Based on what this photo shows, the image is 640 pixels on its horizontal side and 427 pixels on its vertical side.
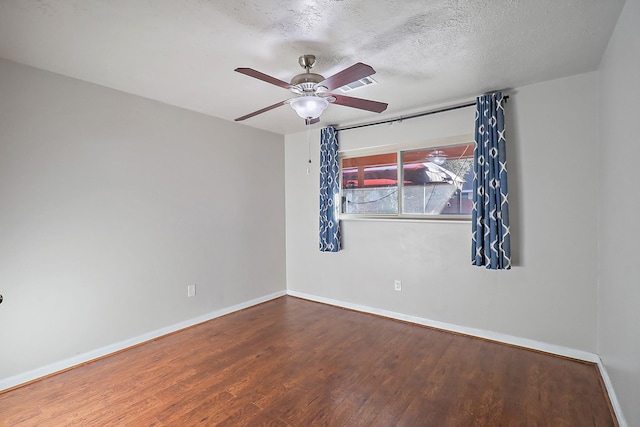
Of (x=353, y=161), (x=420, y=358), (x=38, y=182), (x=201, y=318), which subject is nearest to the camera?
(x=38, y=182)

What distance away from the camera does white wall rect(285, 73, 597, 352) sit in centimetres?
258

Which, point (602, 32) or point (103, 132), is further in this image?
point (103, 132)

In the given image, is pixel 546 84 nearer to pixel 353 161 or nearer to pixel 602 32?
pixel 602 32

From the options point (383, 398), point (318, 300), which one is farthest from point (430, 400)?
point (318, 300)

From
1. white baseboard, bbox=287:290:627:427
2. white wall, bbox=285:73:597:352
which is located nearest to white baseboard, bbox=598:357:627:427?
white baseboard, bbox=287:290:627:427

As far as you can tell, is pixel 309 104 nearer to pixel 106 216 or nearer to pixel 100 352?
pixel 106 216

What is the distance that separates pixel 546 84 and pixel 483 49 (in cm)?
102

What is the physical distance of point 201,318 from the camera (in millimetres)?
3561

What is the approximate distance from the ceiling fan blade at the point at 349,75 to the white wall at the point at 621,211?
1318 millimetres

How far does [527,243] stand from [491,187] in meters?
0.62

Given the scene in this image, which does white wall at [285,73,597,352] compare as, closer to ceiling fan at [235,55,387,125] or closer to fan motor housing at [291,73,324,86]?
ceiling fan at [235,55,387,125]

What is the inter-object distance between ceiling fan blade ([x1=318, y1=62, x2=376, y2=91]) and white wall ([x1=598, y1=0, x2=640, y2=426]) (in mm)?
1318

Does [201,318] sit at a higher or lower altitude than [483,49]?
lower

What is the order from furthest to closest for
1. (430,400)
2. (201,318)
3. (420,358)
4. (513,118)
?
(201,318) → (513,118) → (420,358) → (430,400)
